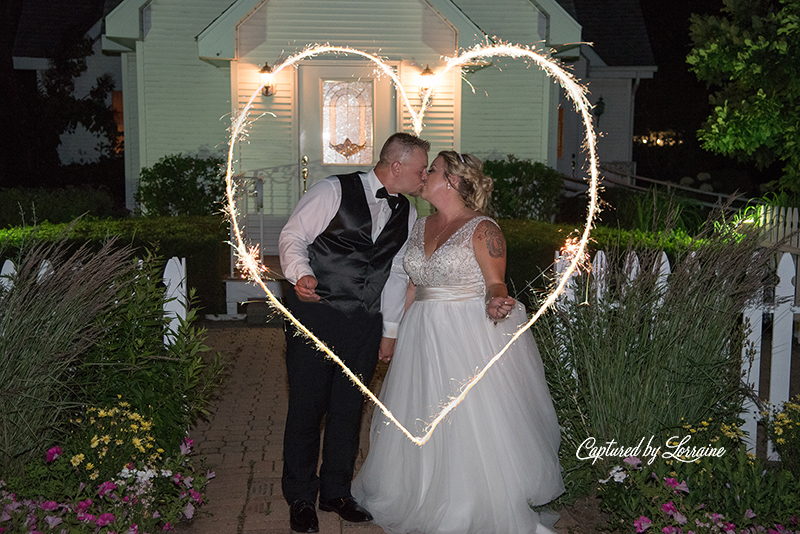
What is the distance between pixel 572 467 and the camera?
4.71 meters

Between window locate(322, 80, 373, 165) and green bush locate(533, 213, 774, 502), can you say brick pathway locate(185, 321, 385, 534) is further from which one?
window locate(322, 80, 373, 165)

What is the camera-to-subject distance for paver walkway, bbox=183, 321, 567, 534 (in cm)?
438

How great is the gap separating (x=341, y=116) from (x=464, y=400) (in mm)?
9927

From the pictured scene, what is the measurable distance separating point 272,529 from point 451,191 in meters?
2.18

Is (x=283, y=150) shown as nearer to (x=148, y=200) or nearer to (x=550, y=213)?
(x=148, y=200)

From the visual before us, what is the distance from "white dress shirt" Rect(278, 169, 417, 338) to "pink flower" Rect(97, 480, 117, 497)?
1.36 m

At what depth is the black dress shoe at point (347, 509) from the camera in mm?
4414

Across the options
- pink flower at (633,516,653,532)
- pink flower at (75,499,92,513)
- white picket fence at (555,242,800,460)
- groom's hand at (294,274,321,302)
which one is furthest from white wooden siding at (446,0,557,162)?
pink flower at (75,499,92,513)

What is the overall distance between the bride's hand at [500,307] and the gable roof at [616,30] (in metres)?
17.6

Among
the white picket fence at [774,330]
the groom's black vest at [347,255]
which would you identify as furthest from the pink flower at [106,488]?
the white picket fence at [774,330]

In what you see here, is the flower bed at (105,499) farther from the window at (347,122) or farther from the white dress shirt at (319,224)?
the window at (347,122)

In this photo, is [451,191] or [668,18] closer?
[451,191]

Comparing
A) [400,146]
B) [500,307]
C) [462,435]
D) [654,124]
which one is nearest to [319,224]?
[400,146]

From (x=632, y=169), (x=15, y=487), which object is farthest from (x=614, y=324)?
(x=632, y=169)
